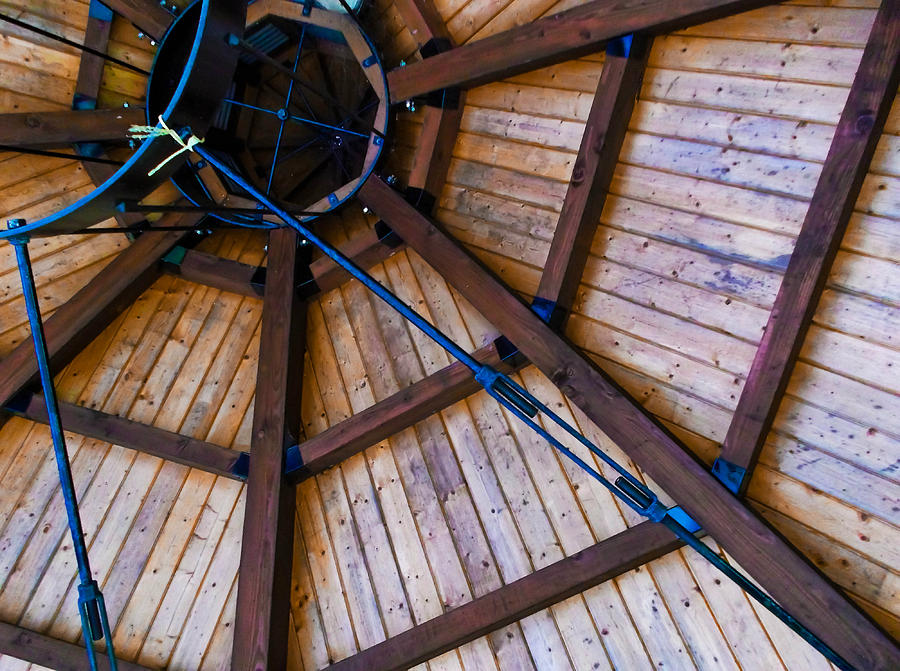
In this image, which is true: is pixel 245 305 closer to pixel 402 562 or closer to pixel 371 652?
pixel 402 562

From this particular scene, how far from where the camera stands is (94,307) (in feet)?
16.4

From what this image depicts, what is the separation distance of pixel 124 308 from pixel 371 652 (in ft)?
10.2

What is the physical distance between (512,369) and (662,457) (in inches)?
43.7

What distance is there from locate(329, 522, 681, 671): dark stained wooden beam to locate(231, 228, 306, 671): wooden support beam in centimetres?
50

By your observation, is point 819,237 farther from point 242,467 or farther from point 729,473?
point 242,467

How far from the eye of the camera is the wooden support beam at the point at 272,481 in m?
4.22

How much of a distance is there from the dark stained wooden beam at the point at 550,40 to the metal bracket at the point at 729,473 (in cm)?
239

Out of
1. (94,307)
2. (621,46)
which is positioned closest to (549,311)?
(621,46)

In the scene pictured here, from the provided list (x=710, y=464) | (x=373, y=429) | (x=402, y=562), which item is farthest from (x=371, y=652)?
(x=710, y=464)

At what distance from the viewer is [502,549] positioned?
13.8 feet

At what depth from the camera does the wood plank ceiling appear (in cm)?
351

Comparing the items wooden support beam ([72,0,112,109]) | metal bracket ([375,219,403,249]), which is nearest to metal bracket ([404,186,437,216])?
metal bracket ([375,219,403,249])

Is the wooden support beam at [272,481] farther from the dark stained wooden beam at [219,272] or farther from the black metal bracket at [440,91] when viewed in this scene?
the black metal bracket at [440,91]

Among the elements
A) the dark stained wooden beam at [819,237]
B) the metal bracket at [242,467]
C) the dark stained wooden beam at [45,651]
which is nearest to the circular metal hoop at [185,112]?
the metal bracket at [242,467]
